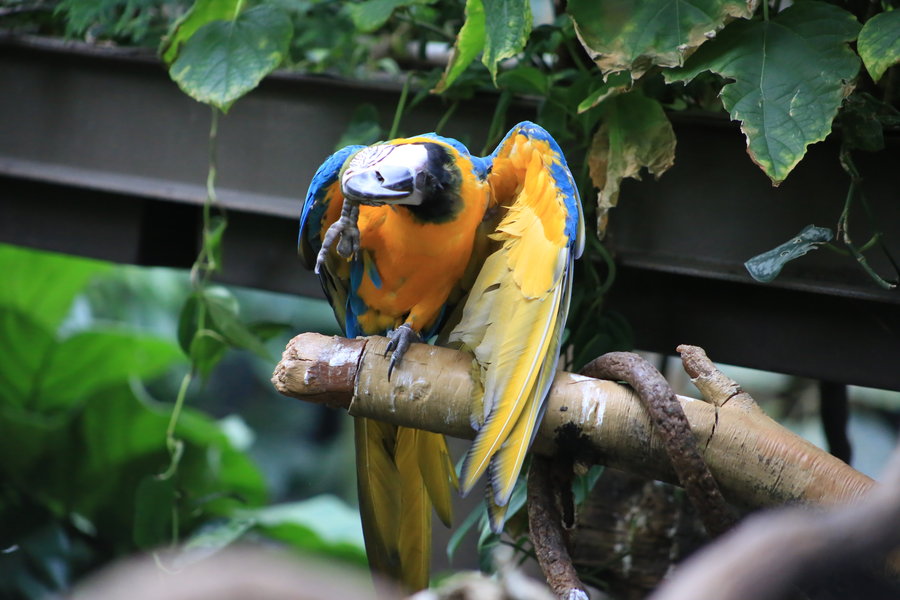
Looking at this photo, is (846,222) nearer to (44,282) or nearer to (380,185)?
(380,185)

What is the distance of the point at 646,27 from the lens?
2.80 ft

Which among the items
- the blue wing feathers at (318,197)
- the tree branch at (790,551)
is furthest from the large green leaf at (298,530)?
the tree branch at (790,551)

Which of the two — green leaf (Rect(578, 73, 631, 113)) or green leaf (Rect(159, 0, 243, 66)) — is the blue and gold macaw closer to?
green leaf (Rect(578, 73, 631, 113))

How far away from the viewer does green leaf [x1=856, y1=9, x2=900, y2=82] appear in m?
0.77

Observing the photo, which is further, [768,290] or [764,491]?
[768,290]

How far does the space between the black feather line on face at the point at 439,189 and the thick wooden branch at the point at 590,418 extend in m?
0.16

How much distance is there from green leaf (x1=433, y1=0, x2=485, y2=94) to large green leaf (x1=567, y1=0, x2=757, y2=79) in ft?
0.47

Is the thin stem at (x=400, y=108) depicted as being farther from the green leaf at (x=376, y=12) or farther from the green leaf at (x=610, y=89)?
the green leaf at (x=610, y=89)

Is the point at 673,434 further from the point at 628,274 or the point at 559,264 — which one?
the point at 628,274

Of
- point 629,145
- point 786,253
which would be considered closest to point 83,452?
point 629,145

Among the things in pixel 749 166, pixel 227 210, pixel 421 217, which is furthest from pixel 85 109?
pixel 749 166

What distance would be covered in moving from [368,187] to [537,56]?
52 centimetres

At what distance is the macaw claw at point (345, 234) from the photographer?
3.01 feet

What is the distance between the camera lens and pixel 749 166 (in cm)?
98
